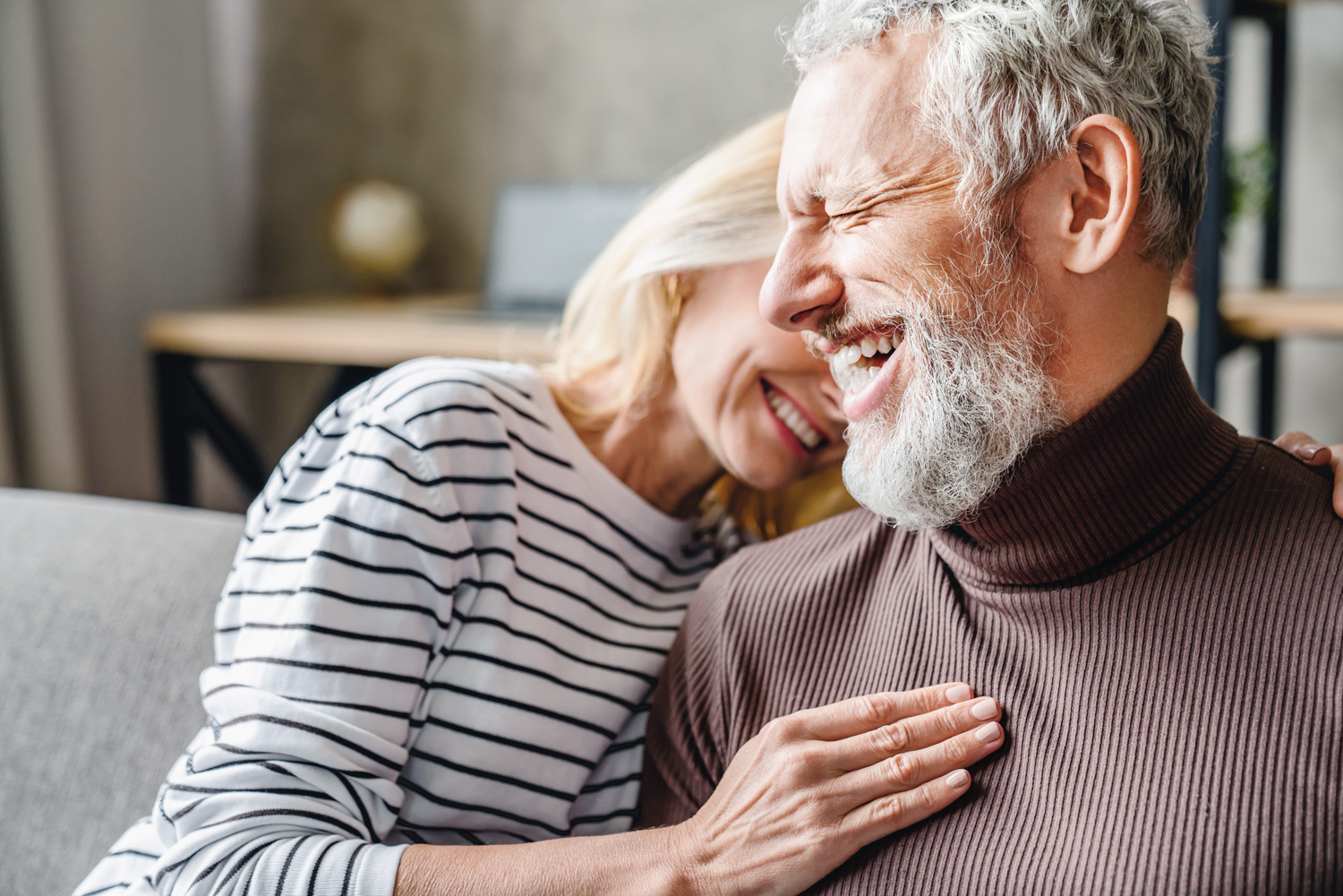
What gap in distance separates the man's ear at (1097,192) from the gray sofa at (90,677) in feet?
3.24

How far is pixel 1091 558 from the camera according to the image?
2.63 feet

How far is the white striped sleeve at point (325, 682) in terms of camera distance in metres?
0.86

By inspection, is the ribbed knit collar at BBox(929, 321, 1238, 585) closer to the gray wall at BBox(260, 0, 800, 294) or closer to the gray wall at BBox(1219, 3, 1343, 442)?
the gray wall at BBox(1219, 3, 1343, 442)

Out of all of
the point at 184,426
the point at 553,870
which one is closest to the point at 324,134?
the point at 184,426

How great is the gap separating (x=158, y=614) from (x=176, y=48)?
1893mm

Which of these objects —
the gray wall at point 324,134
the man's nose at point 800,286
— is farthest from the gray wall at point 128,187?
the man's nose at point 800,286

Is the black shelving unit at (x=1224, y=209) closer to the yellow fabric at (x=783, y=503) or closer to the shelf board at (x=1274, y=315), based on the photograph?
the shelf board at (x=1274, y=315)

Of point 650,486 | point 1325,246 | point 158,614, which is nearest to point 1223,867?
point 650,486

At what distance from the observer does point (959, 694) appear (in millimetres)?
825

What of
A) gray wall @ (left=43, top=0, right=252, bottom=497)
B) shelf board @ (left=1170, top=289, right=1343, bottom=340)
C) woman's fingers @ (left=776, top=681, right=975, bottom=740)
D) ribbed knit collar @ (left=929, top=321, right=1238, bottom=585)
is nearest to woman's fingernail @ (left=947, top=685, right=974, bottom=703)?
woman's fingers @ (left=776, top=681, right=975, bottom=740)

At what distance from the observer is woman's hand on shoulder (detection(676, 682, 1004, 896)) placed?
31.4 inches

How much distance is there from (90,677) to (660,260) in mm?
783

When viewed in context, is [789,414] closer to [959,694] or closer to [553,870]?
[959,694]

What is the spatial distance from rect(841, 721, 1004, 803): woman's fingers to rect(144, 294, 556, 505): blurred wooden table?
50.2 inches
